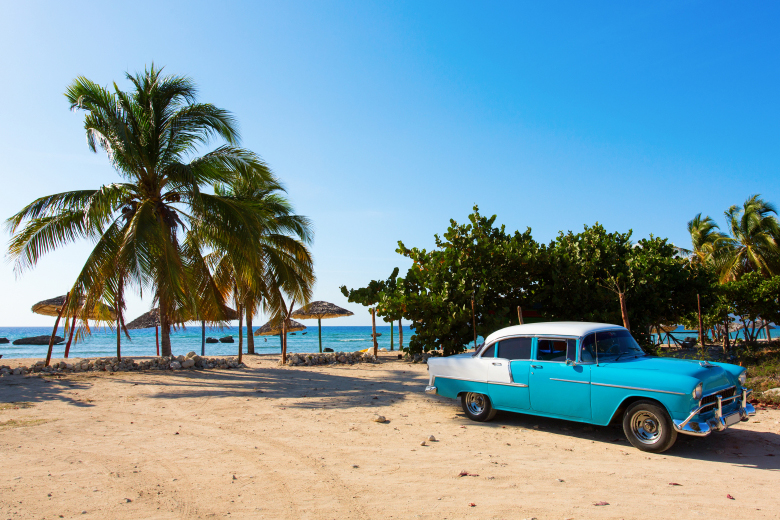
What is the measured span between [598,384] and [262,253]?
36.4 ft

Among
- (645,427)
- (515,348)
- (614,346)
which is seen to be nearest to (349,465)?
(515,348)

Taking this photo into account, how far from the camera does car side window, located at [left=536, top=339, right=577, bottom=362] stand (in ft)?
21.6

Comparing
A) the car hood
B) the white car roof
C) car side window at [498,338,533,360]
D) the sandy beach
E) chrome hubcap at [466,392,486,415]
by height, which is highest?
the white car roof

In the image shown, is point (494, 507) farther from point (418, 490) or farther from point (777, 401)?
point (777, 401)

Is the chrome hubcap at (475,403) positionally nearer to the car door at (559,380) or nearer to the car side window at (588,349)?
the car door at (559,380)

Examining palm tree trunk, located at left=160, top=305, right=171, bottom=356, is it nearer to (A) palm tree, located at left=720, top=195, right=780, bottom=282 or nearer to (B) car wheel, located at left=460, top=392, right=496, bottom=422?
(B) car wheel, located at left=460, top=392, right=496, bottom=422

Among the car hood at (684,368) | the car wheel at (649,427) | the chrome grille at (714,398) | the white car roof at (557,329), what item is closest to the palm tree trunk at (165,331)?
the white car roof at (557,329)

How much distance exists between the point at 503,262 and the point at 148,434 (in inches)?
391

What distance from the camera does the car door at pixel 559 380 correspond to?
6359 millimetres

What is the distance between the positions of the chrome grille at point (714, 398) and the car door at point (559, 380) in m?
1.30

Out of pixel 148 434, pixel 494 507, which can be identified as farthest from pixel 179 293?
pixel 494 507

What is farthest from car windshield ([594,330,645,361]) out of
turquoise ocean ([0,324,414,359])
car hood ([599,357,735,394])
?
turquoise ocean ([0,324,414,359])

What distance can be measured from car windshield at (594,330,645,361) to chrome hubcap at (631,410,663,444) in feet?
2.63

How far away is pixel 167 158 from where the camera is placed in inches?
559
